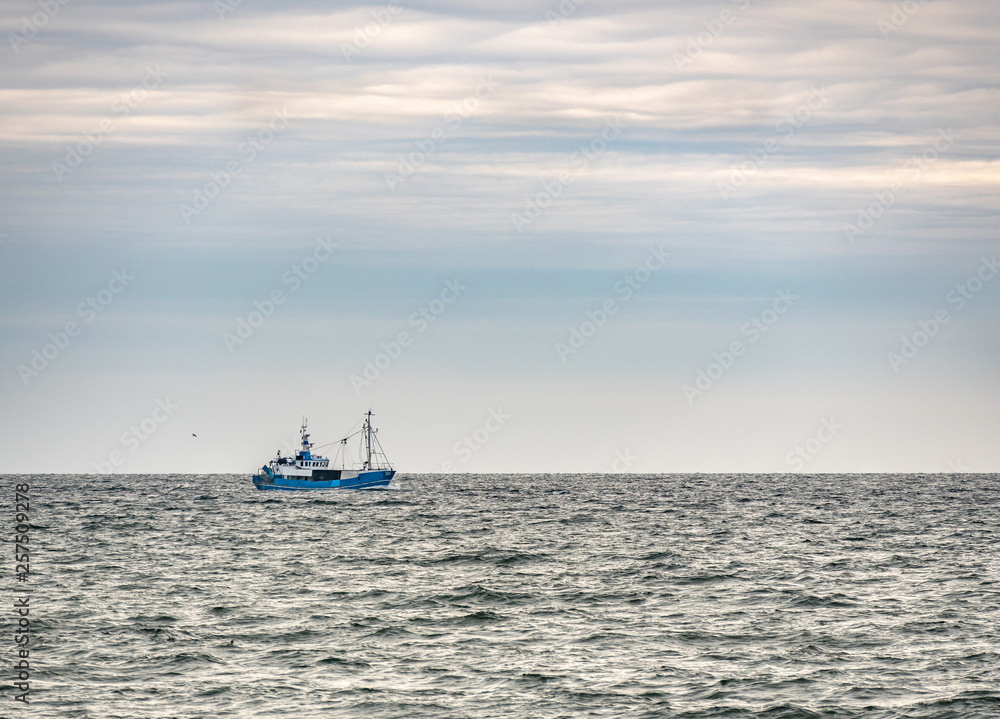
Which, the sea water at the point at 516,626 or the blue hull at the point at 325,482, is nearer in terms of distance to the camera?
the sea water at the point at 516,626

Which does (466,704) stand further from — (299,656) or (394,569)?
(394,569)

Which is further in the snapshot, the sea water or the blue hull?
the blue hull

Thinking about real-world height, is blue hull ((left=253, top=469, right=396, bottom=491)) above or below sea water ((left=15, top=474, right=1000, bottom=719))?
above

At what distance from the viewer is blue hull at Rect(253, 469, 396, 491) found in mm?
151750

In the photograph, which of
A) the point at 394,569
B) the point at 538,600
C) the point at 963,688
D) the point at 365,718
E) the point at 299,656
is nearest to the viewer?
the point at 365,718

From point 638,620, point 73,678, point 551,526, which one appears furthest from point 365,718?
point 551,526

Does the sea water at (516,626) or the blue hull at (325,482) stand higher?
the blue hull at (325,482)

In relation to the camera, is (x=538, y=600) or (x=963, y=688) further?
(x=538, y=600)

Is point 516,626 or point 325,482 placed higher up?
point 325,482

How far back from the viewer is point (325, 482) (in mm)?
151750

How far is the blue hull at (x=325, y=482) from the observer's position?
152 meters

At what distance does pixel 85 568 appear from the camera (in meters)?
53.0

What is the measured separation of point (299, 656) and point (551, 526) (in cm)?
5467

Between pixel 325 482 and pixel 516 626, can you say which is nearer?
pixel 516 626
